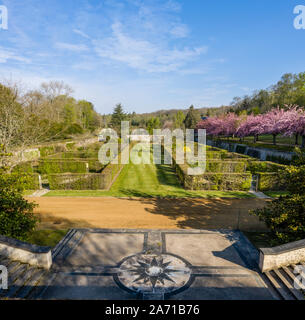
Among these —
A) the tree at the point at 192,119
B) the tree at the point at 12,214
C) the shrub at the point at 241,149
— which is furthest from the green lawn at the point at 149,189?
the tree at the point at 192,119

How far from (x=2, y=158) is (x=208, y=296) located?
50.6 feet

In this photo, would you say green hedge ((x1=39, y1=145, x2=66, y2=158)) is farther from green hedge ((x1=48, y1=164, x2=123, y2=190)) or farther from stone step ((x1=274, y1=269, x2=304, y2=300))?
stone step ((x1=274, y1=269, x2=304, y2=300))

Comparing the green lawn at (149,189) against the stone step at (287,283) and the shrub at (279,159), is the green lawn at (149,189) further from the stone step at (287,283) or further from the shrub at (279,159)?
the shrub at (279,159)

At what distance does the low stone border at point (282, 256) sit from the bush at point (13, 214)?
998 cm

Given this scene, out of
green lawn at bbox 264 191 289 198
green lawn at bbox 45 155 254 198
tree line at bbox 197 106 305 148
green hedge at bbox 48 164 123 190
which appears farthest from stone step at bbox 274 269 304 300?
tree line at bbox 197 106 305 148

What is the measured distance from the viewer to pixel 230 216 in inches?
526

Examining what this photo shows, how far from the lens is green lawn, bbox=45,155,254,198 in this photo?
17.3 metres

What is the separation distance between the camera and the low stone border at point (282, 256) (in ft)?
26.5

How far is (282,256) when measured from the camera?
8148mm

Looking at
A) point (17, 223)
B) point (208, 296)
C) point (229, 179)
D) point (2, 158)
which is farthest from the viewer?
point (229, 179)

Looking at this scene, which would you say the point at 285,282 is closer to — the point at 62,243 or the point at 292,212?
the point at 292,212

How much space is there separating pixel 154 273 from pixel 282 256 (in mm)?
4923
